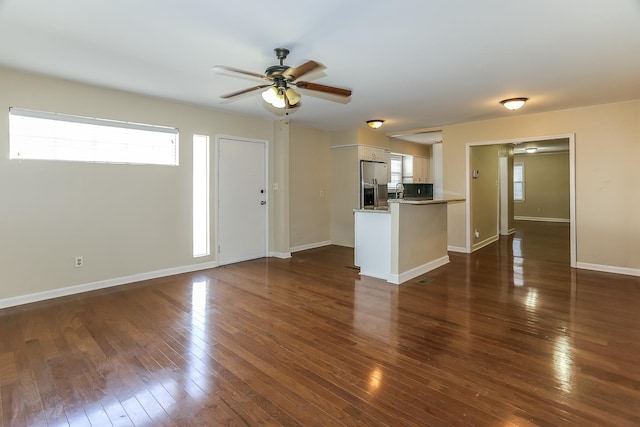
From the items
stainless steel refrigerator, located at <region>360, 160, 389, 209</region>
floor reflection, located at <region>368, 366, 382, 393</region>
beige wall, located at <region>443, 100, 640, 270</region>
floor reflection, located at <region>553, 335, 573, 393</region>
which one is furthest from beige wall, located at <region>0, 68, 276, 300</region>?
beige wall, located at <region>443, 100, 640, 270</region>

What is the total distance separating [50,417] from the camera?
1739mm

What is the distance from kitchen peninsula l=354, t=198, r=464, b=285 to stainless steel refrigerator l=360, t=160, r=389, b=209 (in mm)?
1793

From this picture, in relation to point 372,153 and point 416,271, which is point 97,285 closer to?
point 416,271

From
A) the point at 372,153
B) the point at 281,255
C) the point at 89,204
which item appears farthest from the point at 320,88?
the point at 372,153

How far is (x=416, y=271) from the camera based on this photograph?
446cm

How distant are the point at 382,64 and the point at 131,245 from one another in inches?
145

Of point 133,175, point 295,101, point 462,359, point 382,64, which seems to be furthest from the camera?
point 133,175

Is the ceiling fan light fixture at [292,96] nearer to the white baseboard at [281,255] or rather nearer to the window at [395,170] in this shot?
the white baseboard at [281,255]

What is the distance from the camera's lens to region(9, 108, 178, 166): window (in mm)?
3416

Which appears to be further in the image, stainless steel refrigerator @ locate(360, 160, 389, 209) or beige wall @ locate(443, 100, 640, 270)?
stainless steel refrigerator @ locate(360, 160, 389, 209)

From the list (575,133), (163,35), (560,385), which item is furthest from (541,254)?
(163,35)

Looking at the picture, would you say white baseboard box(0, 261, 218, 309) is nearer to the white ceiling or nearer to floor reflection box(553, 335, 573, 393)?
the white ceiling

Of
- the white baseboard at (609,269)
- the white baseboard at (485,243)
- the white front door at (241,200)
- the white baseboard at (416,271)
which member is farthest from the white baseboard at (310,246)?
the white baseboard at (609,269)

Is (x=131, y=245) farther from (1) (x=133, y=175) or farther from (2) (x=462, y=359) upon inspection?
(2) (x=462, y=359)
